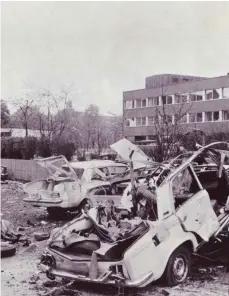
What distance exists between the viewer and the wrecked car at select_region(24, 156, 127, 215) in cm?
1140

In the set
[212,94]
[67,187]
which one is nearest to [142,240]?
[67,187]

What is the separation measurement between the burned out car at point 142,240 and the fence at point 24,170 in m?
16.0

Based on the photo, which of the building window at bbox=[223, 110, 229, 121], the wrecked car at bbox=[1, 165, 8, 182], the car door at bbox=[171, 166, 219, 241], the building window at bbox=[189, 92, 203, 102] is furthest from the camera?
the building window at bbox=[189, 92, 203, 102]

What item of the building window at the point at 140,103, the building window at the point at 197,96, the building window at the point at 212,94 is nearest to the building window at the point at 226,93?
the building window at the point at 212,94

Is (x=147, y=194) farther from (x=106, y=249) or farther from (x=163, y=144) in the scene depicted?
(x=163, y=144)

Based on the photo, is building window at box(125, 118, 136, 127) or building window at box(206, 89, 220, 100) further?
building window at box(125, 118, 136, 127)

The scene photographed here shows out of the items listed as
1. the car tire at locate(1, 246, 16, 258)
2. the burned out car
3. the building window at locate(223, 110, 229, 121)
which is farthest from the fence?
the building window at locate(223, 110, 229, 121)

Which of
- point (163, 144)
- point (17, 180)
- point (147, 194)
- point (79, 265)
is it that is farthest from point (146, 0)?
point (17, 180)

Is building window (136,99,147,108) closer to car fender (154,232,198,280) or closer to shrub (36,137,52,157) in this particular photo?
shrub (36,137,52,157)

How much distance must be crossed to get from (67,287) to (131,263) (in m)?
1.36

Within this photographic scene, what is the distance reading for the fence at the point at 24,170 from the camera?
2319cm

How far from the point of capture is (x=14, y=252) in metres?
8.04

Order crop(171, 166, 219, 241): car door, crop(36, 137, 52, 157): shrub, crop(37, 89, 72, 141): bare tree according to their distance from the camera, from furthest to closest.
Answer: crop(37, 89, 72, 141): bare tree, crop(36, 137, 52, 157): shrub, crop(171, 166, 219, 241): car door

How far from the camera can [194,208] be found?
6.21 metres
